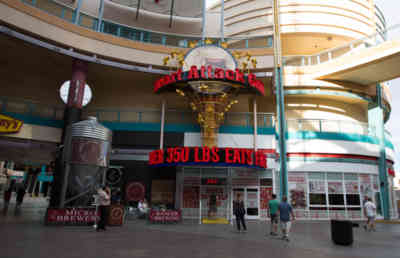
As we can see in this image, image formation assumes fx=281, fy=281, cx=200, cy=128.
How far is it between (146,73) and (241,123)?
883cm

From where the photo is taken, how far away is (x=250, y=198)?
20812 mm

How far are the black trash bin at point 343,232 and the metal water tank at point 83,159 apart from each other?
36.6 feet

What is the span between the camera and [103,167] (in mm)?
15062

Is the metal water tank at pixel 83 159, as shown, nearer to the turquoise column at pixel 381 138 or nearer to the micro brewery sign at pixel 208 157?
the micro brewery sign at pixel 208 157

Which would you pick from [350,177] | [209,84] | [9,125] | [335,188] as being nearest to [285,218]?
[209,84]

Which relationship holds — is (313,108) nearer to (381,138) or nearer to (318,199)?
(381,138)

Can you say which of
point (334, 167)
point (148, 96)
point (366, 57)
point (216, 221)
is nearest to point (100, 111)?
point (148, 96)

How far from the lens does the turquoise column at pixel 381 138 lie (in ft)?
74.1

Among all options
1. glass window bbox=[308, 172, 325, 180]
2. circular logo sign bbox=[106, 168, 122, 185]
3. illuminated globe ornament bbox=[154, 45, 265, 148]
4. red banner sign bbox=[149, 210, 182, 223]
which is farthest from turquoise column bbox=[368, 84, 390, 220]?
circular logo sign bbox=[106, 168, 122, 185]

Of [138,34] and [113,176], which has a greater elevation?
[138,34]

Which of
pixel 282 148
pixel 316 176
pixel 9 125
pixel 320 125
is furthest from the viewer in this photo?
pixel 320 125

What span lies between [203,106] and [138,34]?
8.36 metres

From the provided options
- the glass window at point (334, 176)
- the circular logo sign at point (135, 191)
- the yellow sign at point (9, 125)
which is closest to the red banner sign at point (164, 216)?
the circular logo sign at point (135, 191)

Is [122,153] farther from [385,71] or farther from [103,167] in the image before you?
[385,71]
